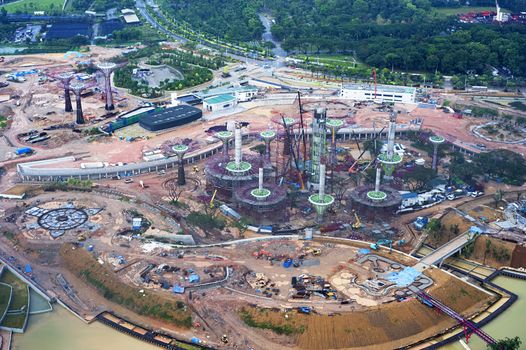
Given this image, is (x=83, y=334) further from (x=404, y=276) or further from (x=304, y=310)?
(x=404, y=276)

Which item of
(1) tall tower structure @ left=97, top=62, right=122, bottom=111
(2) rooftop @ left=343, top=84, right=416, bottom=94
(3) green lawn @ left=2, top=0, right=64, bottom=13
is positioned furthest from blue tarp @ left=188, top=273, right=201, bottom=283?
(3) green lawn @ left=2, top=0, right=64, bottom=13

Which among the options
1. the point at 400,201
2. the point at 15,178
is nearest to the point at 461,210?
the point at 400,201

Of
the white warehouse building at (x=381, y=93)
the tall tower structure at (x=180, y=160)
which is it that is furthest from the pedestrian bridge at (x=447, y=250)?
the white warehouse building at (x=381, y=93)

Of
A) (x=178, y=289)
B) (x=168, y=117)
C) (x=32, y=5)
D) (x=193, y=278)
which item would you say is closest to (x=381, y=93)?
(x=168, y=117)

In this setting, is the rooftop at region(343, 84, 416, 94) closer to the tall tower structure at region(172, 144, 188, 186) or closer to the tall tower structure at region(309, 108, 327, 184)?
the tall tower structure at region(309, 108, 327, 184)

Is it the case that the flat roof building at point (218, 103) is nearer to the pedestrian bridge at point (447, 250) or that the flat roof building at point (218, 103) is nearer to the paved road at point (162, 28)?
the paved road at point (162, 28)

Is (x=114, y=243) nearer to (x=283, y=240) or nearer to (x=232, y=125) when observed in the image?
(x=283, y=240)
